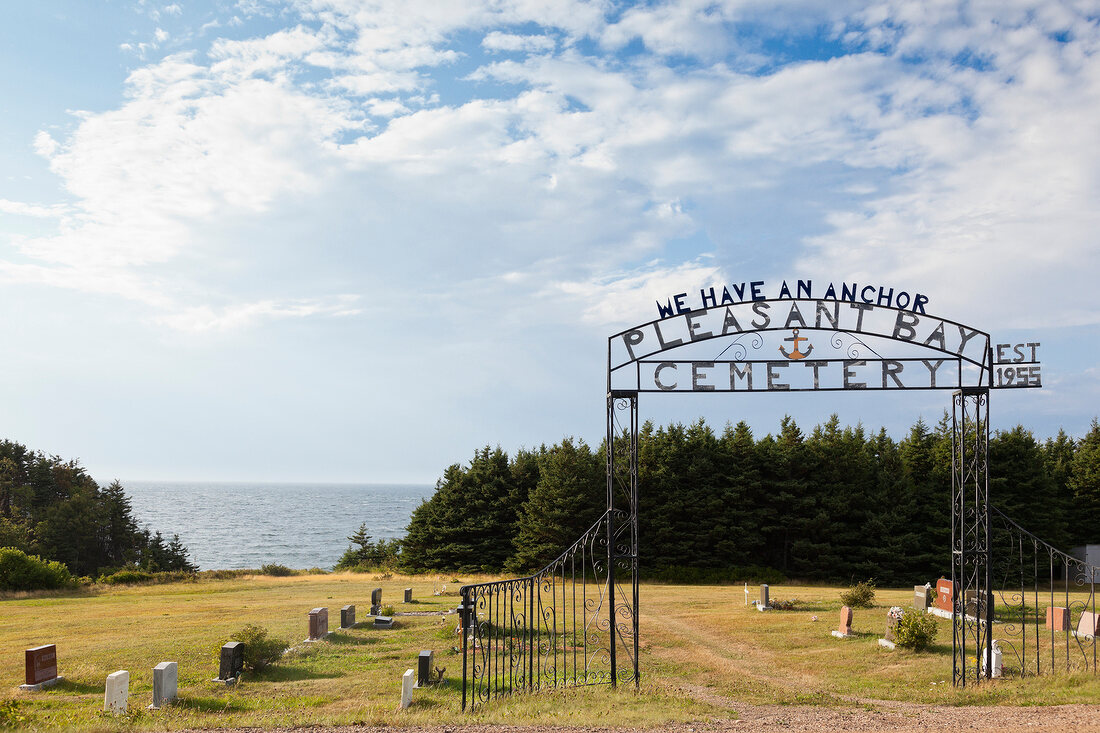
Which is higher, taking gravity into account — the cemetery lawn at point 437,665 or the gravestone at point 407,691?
the gravestone at point 407,691

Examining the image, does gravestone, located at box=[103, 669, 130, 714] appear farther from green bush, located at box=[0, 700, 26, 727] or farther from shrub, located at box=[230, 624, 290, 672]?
shrub, located at box=[230, 624, 290, 672]

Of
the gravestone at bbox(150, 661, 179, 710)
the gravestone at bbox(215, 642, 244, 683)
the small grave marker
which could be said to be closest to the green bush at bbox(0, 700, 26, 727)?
the gravestone at bbox(150, 661, 179, 710)

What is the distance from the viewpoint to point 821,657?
627 inches

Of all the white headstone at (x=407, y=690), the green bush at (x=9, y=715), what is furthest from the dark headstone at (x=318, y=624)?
the green bush at (x=9, y=715)

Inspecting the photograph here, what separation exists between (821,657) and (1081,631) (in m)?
6.98

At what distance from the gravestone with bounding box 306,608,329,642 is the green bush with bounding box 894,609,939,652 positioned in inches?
556

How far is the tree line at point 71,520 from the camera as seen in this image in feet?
155

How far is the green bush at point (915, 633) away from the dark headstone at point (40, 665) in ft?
58.7

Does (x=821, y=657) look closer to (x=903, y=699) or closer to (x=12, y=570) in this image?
(x=903, y=699)

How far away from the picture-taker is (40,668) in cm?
1398

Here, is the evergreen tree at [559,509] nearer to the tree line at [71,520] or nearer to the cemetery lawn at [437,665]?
the cemetery lawn at [437,665]

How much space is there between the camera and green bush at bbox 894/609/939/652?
1592 centimetres

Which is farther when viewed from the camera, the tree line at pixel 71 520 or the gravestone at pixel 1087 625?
the tree line at pixel 71 520

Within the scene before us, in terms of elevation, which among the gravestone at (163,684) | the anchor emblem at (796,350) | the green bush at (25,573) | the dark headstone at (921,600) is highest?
the anchor emblem at (796,350)
